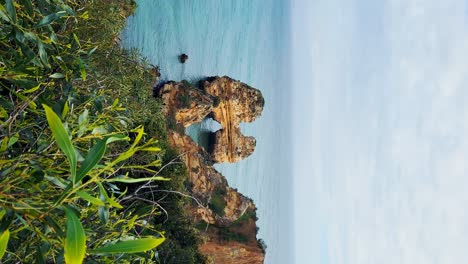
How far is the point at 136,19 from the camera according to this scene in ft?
45.9

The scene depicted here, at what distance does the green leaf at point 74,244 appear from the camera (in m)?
1.35

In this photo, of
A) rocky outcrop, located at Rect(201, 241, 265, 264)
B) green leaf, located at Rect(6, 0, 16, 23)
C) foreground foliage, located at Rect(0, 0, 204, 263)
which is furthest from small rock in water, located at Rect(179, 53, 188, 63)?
green leaf, located at Rect(6, 0, 16, 23)

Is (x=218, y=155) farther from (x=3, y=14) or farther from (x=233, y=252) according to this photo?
(x=3, y=14)

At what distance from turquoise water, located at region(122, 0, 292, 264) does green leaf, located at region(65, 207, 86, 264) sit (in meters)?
12.5

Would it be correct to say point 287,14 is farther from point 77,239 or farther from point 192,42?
point 77,239

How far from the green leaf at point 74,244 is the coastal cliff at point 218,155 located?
1059 centimetres

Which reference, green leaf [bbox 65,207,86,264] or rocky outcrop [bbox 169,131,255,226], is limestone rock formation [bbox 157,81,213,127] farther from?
green leaf [bbox 65,207,86,264]

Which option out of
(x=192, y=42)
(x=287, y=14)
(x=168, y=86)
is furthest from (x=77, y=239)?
(x=287, y=14)

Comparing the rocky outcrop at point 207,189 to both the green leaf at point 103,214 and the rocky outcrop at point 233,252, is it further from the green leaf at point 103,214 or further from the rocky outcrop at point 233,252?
the green leaf at point 103,214

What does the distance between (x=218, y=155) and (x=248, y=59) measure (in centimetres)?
760

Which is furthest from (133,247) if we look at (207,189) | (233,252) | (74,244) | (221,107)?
(221,107)

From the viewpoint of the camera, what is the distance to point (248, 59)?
22391 millimetres

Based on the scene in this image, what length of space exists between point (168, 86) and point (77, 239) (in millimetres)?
12640

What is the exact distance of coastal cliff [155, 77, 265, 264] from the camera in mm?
13406
